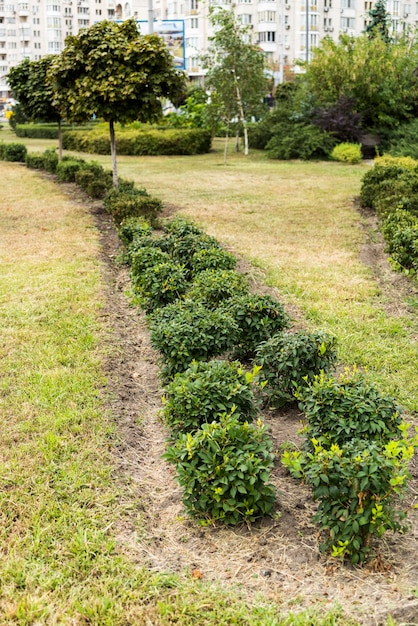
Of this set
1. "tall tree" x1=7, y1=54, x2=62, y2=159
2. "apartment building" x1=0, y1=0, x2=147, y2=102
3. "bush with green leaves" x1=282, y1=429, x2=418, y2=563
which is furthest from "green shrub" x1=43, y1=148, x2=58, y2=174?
"apartment building" x1=0, y1=0, x2=147, y2=102

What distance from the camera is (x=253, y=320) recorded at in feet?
16.4

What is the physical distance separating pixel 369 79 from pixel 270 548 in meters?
22.1

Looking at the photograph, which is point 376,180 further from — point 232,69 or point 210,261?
point 232,69

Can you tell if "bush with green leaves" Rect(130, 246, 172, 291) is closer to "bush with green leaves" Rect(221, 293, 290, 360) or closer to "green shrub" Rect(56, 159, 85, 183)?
"bush with green leaves" Rect(221, 293, 290, 360)

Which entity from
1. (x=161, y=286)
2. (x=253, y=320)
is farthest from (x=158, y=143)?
(x=253, y=320)

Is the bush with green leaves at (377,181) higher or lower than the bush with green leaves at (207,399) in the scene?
higher

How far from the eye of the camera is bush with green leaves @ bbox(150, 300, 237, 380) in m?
4.50

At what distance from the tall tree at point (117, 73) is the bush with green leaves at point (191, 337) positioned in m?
7.35

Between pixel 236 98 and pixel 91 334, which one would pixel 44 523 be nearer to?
pixel 91 334

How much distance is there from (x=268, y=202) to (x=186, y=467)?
35.4 feet

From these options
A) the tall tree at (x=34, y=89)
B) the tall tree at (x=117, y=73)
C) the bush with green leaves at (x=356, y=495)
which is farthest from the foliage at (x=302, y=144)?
the bush with green leaves at (x=356, y=495)

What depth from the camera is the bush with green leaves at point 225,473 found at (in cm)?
318

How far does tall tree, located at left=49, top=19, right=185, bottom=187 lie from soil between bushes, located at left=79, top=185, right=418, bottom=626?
8.24 metres

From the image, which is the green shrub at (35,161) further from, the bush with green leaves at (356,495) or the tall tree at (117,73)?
the bush with green leaves at (356,495)
